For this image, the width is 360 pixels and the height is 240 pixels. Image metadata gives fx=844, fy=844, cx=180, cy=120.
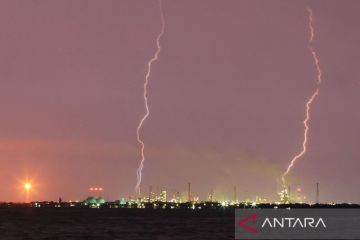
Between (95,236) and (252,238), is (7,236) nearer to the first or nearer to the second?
(95,236)

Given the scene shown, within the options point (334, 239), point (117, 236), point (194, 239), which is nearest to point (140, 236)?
point (117, 236)

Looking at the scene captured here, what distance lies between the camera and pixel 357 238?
375ft

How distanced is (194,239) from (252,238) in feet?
26.2

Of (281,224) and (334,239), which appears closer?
(334,239)

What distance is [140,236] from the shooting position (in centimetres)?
12231

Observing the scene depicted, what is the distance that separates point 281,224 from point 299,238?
59.4 m

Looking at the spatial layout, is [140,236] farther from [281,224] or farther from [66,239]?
[281,224]

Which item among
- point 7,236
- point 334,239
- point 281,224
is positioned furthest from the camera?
point 281,224

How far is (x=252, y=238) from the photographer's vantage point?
116m

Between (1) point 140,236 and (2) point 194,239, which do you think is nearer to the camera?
(2) point 194,239

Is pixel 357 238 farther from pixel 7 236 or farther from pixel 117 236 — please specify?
pixel 7 236

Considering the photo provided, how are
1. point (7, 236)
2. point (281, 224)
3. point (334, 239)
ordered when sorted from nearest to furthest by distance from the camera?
1. point (334, 239)
2. point (7, 236)
3. point (281, 224)

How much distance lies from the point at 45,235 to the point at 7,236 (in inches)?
234

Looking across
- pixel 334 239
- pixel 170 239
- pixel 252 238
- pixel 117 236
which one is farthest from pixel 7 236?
pixel 334 239
